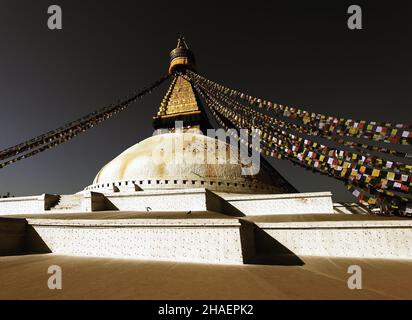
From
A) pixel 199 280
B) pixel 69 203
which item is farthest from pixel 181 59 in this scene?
pixel 199 280

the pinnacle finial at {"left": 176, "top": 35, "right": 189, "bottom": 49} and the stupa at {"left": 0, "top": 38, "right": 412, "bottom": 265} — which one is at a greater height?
the pinnacle finial at {"left": 176, "top": 35, "right": 189, "bottom": 49}

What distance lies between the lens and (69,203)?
12.6 meters

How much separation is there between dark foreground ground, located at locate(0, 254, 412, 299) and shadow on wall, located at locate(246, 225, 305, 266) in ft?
2.32

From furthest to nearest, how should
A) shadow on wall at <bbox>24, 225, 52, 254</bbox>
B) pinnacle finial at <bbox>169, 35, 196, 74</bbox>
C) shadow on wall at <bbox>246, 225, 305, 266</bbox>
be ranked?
pinnacle finial at <bbox>169, 35, 196, 74</bbox> → shadow on wall at <bbox>24, 225, 52, 254</bbox> → shadow on wall at <bbox>246, 225, 305, 266</bbox>

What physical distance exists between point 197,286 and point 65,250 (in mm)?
5376

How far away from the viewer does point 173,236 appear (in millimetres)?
6504

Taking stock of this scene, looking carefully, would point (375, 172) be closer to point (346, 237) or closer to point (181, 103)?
point (346, 237)

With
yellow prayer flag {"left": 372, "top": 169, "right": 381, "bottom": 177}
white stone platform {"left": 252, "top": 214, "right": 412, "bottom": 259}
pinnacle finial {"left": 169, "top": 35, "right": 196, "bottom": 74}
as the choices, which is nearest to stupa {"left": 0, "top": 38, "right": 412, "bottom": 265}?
white stone platform {"left": 252, "top": 214, "right": 412, "bottom": 259}

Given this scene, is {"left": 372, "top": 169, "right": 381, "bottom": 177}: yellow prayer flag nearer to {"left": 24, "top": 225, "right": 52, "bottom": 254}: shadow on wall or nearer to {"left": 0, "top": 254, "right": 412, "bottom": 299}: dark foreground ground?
{"left": 0, "top": 254, "right": 412, "bottom": 299}: dark foreground ground

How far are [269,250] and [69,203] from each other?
10.4m

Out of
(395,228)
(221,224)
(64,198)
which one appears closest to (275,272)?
(221,224)

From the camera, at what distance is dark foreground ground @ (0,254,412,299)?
3.75m
